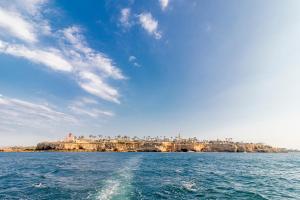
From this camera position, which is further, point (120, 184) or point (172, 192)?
point (120, 184)

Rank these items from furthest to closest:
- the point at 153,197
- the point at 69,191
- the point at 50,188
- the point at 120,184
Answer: the point at 120,184, the point at 50,188, the point at 69,191, the point at 153,197

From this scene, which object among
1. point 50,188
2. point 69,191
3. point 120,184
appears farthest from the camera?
point 120,184

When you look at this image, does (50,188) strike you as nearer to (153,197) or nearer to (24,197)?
(24,197)

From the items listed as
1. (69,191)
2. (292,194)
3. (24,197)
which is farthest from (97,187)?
(292,194)

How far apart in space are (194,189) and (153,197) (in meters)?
5.91

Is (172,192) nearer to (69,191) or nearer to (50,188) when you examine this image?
(69,191)

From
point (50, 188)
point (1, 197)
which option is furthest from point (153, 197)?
point (1, 197)

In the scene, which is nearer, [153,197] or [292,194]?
[153,197]

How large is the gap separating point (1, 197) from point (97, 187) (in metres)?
9.61

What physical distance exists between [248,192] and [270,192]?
284 centimetres

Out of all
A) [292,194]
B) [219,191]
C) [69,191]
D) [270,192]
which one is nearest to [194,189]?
[219,191]

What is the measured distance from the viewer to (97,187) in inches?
1060

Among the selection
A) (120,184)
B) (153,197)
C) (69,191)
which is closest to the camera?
(153,197)

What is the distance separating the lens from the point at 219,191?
25156 mm
